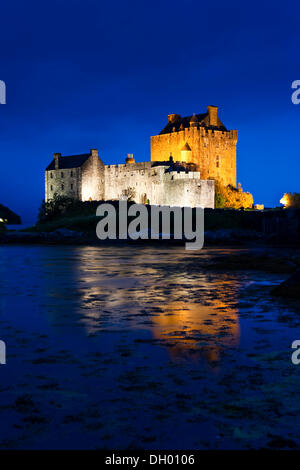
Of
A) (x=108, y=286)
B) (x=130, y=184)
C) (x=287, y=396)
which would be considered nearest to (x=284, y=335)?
(x=287, y=396)

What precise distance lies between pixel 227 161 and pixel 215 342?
81.0m

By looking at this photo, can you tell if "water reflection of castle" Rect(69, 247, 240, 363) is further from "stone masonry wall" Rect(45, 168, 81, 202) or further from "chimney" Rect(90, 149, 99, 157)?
"chimney" Rect(90, 149, 99, 157)

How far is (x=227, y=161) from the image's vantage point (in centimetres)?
8612

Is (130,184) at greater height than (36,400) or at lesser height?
greater

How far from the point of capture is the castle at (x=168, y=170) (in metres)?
69.2

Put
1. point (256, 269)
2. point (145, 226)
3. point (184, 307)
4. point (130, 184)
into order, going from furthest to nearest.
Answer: point (130, 184) → point (145, 226) → point (256, 269) → point (184, 307)

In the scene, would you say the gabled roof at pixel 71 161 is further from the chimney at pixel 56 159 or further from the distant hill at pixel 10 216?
the distant hill at pixel 10 216

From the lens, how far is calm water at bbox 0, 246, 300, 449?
4270 millimetres

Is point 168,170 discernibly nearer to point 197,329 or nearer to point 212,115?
point 212,115

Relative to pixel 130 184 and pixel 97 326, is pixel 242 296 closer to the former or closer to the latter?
pixel 97 326

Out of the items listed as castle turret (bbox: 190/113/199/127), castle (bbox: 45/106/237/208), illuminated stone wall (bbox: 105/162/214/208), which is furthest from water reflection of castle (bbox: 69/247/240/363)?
castle turret (bbox: 190/113/199/127)

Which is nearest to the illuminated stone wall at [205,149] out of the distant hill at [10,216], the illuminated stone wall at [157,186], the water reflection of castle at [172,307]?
the illuminated stone wall at [157,186]

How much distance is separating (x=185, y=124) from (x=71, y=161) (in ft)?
70.1

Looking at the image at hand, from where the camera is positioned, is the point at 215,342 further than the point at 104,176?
No
